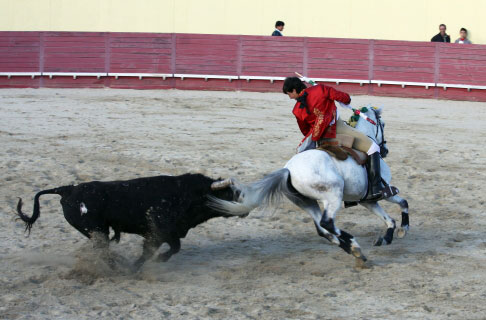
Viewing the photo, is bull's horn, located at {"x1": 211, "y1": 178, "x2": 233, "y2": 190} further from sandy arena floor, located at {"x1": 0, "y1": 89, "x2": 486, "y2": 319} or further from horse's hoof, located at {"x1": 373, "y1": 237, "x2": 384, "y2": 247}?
horse's hoof, located at {"x1": 373, "y1": 237, "x2": 384, "y2": 247}

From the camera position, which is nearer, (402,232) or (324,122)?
(324,122)

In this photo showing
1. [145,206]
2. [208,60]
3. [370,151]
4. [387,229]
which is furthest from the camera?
[208,60]

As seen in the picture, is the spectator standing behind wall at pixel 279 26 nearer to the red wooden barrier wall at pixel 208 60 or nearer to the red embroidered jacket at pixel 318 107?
the red wooden barrier wall at pixel 208 60

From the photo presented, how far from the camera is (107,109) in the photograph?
12500 millimetres

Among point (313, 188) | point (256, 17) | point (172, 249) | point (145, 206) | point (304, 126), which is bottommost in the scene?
point (172, 249)

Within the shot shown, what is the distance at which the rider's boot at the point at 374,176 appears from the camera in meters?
5.99

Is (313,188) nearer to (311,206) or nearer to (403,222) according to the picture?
(311,206)

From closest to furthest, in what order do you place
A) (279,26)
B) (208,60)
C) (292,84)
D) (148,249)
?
(148,249), (292,84), (279,26), (208,60)

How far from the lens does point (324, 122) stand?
5.82 meters

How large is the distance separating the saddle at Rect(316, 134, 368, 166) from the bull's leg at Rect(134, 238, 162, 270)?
1.41m

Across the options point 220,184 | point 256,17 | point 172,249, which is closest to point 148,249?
point 172,249

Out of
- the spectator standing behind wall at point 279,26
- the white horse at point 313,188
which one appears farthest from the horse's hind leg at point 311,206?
the spectator standing behind wall at point 279,26

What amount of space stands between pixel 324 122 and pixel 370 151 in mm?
447

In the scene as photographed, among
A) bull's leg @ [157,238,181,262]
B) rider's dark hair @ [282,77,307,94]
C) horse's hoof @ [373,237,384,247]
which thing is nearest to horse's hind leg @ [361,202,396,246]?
horse's hoof @ [373,237,384,247]
